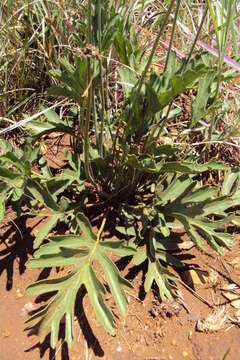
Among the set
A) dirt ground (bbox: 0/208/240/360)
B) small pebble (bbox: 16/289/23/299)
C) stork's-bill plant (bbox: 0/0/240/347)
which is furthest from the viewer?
small pebble (bbox: 16/289/23/299)

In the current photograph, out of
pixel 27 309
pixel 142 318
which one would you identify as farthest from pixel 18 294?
pixel 142 318

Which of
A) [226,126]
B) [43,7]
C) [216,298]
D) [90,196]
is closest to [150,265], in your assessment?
[216,298]

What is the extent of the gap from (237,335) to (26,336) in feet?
2.45

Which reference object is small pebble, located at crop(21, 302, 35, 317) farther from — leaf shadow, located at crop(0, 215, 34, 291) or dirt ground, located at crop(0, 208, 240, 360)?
leaf shadow, located at crop(0, 215, 34, 291)

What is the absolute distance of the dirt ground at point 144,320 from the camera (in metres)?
1.37

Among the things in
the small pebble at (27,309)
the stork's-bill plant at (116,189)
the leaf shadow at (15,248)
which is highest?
the stork's-bill plant at (116,189)

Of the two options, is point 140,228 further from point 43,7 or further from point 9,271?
point 43,7

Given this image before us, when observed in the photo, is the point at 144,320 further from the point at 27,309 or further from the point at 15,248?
the point at 15,248

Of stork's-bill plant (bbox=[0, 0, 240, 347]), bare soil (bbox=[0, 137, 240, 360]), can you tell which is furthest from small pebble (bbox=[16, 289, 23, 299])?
stork's-bill plant (bbox=[0, 0, 240, 347])

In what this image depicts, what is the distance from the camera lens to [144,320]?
4.76 ft

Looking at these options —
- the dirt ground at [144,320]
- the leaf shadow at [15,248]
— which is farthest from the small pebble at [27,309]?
the leaf shadow at [15,248]

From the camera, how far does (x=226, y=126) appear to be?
198 cm

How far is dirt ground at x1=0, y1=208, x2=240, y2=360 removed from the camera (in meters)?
1.37

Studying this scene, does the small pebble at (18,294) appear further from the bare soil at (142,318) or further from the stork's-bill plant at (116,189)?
the stork's-bill plant at (116,189)
